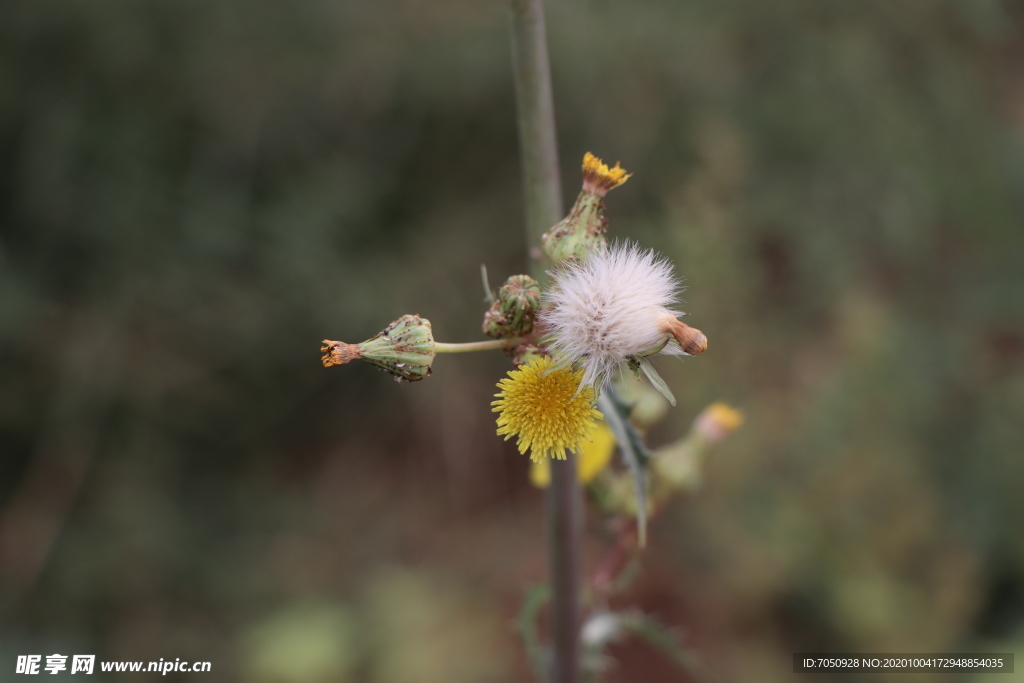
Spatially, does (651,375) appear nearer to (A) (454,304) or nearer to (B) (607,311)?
(B) (607,311)

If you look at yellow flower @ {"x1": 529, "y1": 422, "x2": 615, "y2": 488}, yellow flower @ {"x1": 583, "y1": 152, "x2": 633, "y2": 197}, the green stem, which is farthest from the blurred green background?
the green stem

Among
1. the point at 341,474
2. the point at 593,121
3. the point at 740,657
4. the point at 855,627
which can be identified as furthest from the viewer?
the point at 341,474

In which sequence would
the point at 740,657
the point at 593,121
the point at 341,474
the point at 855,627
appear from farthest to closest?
the point at 341,474
the point at 593,121
the point at 740,657
the point at 855,627

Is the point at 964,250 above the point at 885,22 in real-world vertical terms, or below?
below

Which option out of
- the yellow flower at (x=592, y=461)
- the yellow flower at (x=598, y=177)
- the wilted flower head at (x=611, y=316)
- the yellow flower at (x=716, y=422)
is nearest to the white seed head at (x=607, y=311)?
the wilted flower head at (x=611, y=316)

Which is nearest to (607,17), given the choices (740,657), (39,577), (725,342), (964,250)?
(725,342)

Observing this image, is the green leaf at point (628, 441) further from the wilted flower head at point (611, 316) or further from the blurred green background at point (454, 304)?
the blurred green background at point (454, 304)

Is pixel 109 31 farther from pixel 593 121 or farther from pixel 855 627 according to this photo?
pixel 855 627

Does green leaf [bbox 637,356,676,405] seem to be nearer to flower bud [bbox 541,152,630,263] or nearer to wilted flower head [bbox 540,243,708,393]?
wilted flower head [bbox 540,243,708,393]
